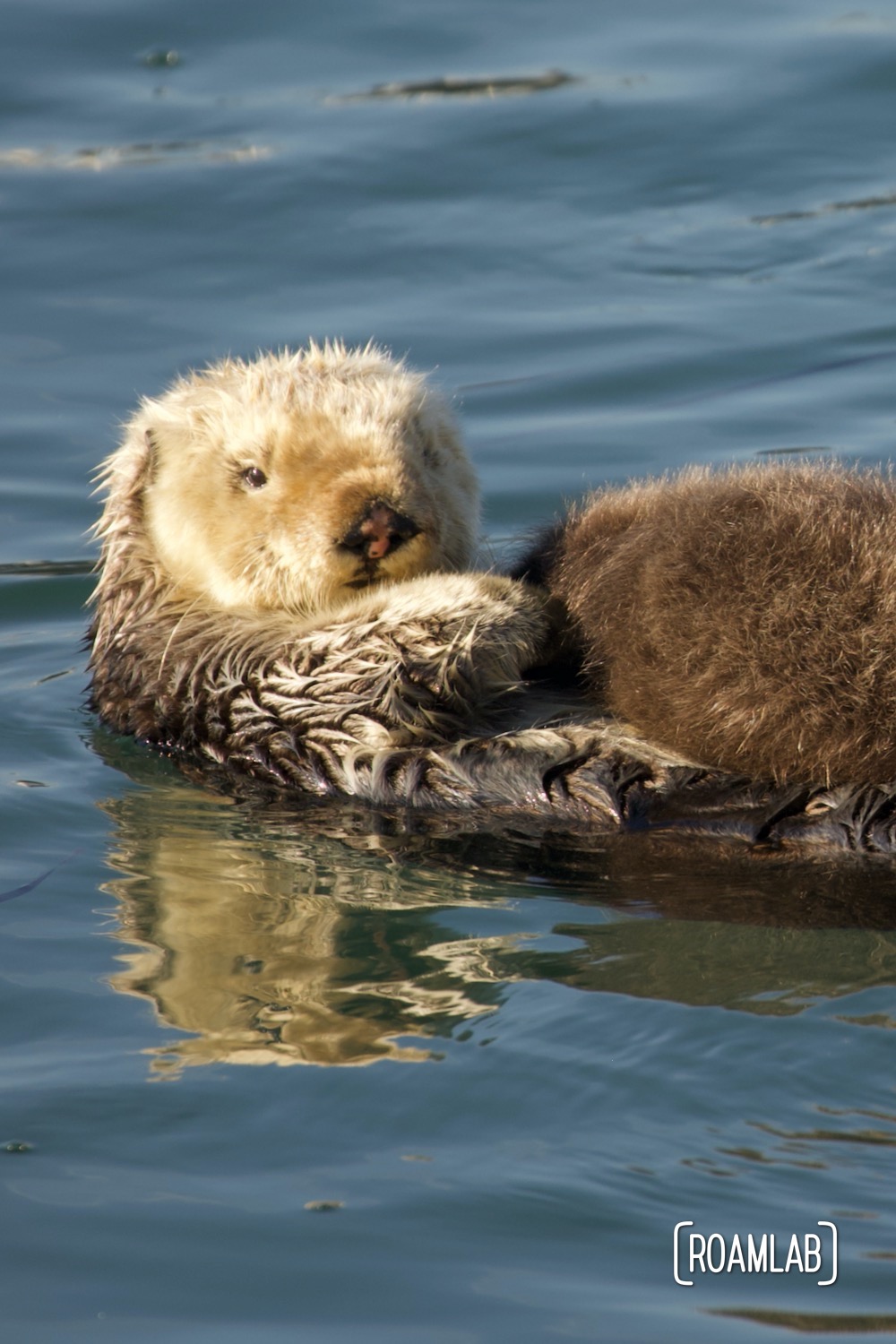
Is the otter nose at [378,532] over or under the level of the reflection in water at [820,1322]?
over

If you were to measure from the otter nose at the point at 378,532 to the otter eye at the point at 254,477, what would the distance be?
11.8 inches

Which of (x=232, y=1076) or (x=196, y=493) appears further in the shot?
(x=196, y=493)

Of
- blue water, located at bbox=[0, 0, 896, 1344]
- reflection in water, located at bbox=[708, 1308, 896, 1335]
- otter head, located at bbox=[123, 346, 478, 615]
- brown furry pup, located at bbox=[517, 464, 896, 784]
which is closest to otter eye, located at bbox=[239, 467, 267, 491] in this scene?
otter head, located at bbox=[123, 346, 478, 615]

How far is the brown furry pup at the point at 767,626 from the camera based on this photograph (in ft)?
10.9

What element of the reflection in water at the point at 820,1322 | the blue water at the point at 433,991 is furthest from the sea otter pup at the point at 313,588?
the reflection in water at the point at 820,1322

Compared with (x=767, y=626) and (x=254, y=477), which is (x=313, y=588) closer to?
(x=254, y=477)

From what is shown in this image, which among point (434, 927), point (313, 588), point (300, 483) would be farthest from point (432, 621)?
point (434, 927)

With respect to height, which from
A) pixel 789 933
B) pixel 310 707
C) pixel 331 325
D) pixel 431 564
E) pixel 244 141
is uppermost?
pixel 244 141

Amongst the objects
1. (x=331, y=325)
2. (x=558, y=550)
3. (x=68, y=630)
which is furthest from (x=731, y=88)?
(x=558, y=550)

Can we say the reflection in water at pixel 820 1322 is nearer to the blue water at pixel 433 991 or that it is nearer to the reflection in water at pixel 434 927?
the blue water at pixel 433 991

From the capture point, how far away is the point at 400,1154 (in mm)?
2787

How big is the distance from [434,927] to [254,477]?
1.26 m

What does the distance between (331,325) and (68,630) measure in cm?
271

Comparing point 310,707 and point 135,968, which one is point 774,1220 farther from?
point 310,707
